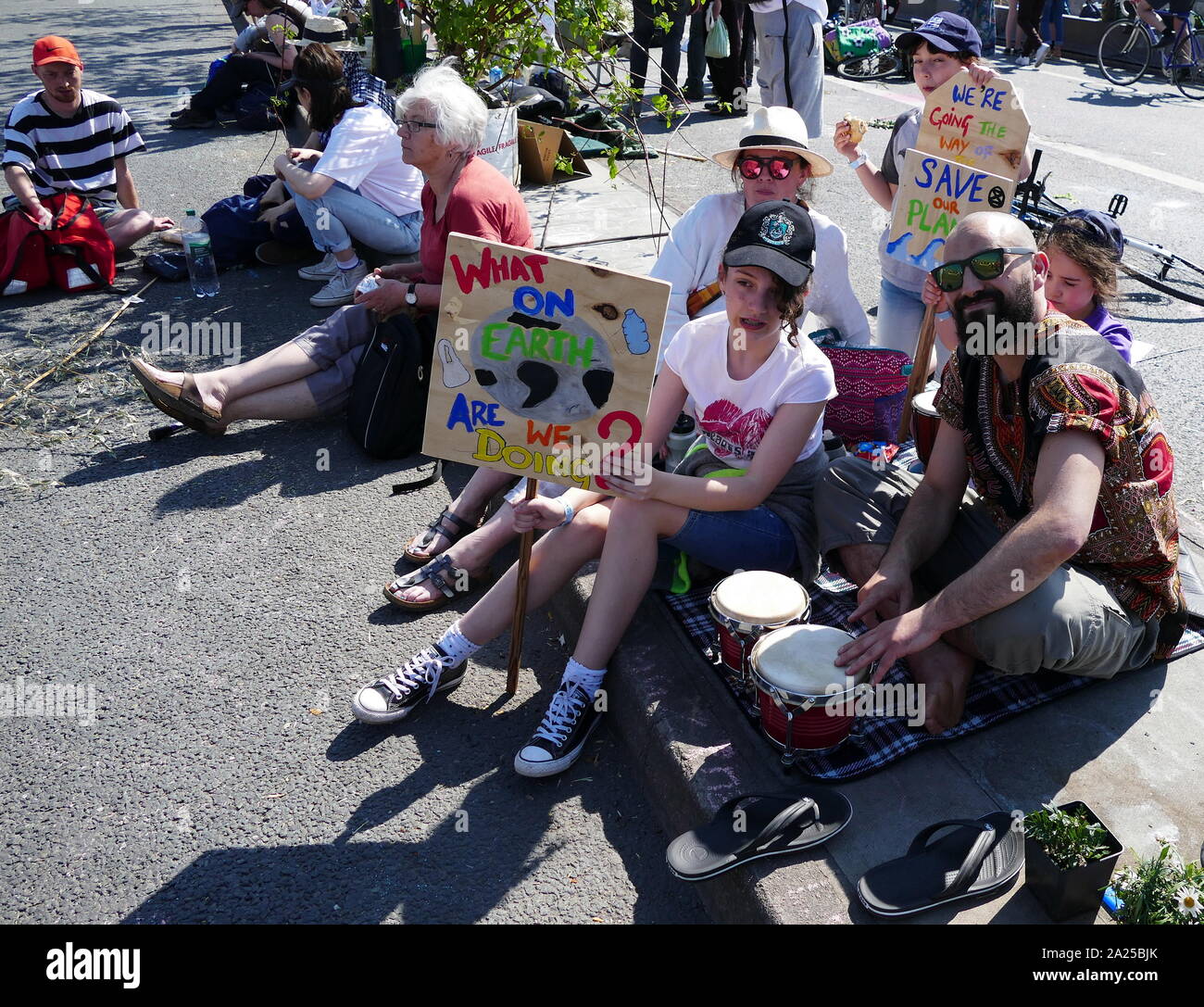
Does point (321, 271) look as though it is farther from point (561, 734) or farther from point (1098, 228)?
point (1098, 228)

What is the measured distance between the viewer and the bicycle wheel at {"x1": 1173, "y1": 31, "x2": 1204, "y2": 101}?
13133mm

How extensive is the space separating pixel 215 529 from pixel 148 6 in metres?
19.1

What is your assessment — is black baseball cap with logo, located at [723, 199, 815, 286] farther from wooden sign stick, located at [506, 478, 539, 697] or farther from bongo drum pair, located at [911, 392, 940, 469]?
wooden sign stick, located at [506, 478, 539, 697]

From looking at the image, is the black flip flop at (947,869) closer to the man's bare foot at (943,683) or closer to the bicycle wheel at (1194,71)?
the man's bare foot at (943,683)

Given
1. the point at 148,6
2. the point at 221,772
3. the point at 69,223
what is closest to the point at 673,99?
the point at 69,223

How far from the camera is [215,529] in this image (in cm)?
418

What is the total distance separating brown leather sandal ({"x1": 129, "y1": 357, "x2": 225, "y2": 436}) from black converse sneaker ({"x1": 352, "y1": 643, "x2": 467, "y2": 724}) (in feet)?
6.40

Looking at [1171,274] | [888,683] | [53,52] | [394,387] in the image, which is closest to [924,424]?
[888,683]

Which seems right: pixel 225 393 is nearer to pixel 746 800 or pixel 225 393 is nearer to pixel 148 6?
pixel 746 800

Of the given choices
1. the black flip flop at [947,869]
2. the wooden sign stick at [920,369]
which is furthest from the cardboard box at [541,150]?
the black flip flop at [947,869]

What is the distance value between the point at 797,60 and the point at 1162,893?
237 inches

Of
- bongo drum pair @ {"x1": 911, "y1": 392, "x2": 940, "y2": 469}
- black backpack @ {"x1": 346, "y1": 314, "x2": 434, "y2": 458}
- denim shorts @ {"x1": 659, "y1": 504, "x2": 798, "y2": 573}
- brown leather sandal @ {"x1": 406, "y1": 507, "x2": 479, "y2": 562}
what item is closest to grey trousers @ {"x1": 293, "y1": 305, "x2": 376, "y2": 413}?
black backpack @ {"x1": 346, "y1": 314, "x2": 434, "y2": 458}

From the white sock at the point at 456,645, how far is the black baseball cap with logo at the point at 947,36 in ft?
10.5

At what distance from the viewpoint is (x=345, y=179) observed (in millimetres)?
5996
